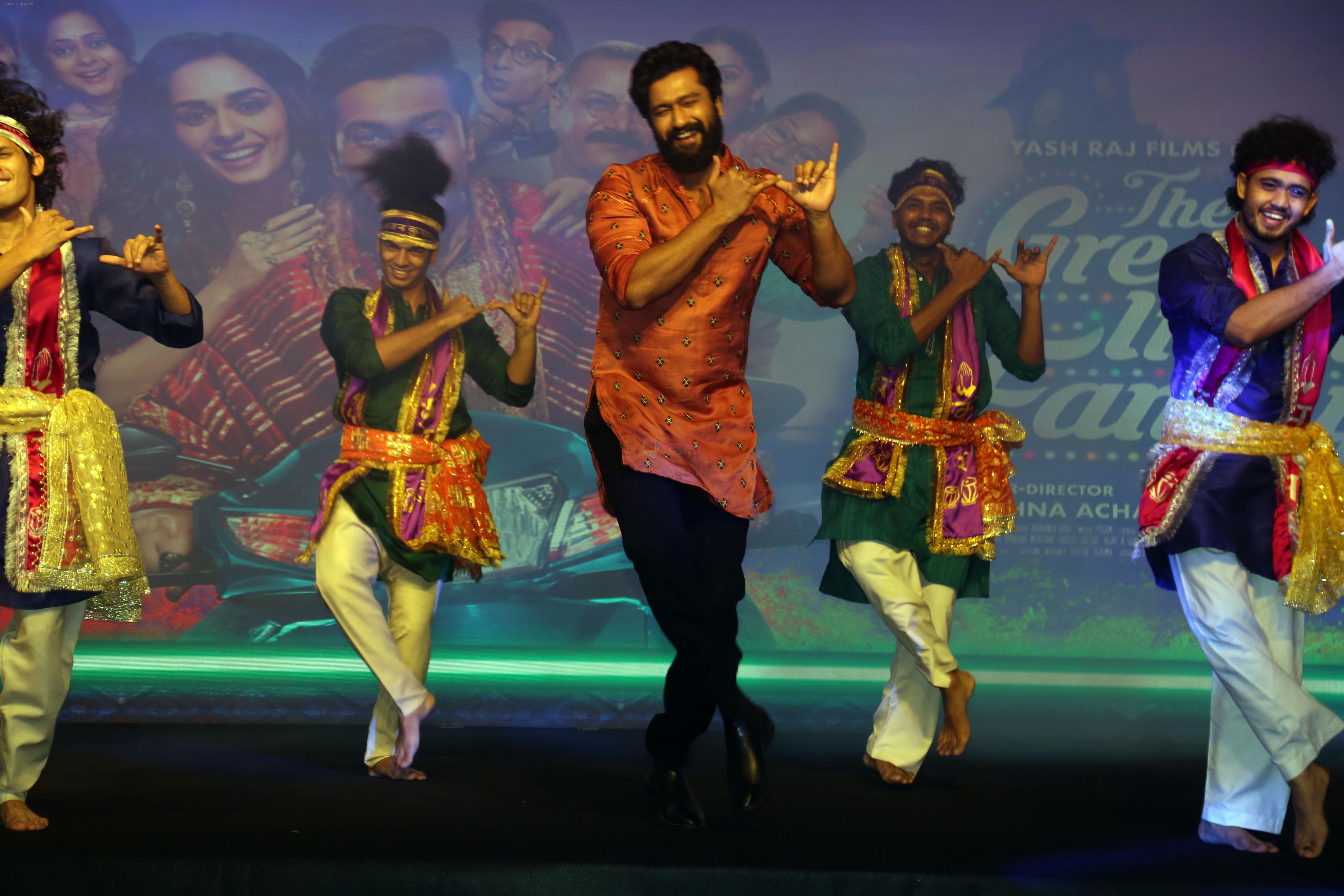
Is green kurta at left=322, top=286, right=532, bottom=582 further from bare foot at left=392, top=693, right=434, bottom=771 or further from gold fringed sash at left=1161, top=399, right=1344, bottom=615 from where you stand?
gold fringed sash at left=1161, top=399, right=1344, bottom=615

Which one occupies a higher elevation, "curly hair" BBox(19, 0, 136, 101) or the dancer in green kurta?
"curly hair" BBox(19, 0, 136, 101)

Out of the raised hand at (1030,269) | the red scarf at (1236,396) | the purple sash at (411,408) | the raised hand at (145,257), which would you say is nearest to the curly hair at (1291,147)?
the red scarf at (1236,396)

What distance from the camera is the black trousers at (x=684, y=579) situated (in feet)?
9.02

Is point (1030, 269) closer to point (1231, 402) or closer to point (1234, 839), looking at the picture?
point (1231, 402)

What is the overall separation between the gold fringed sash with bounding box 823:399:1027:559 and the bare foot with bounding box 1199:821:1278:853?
3.41ft

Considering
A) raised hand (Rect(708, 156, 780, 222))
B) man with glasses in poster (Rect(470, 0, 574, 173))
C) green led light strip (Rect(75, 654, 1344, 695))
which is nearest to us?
raised hand (Rect(708, 156, 780, 222))

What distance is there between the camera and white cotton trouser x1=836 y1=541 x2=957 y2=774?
3.66 meters

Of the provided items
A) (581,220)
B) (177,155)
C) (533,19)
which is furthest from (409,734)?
(533,19)

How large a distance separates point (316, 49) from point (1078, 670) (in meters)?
3.94

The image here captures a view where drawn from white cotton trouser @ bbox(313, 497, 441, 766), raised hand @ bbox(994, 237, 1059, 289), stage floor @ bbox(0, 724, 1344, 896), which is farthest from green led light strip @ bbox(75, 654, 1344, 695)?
raised hand @ bbox(994, 237, 1059, 289)

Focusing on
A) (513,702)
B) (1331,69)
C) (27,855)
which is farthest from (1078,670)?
(27,855)

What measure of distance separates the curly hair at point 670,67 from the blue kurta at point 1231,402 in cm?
119

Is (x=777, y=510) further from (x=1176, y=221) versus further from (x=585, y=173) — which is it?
(x=1176, y=221)

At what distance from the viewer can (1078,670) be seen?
5.00 m
